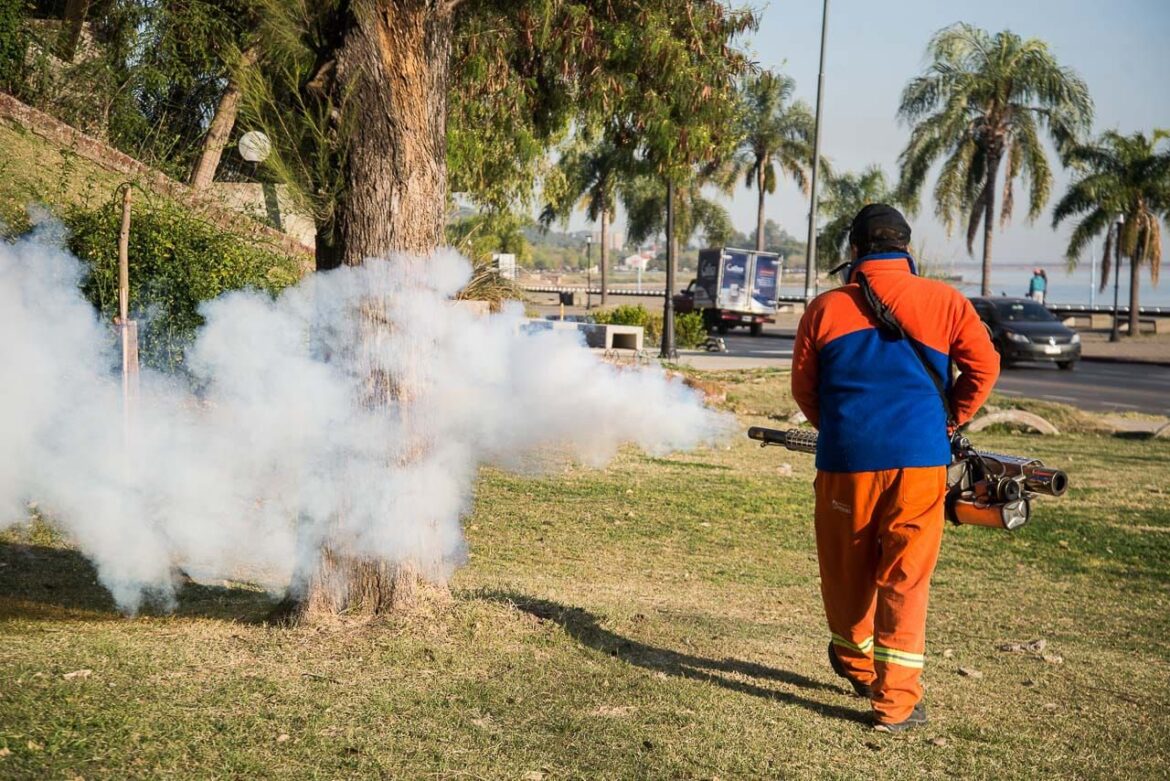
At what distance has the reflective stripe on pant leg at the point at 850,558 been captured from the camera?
4719mm

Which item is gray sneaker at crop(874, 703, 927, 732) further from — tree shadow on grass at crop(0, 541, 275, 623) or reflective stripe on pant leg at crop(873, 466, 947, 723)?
tree shadow on grass at crop(0, 541, 275, 623)

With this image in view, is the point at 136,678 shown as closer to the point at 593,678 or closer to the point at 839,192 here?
the point at 593,678

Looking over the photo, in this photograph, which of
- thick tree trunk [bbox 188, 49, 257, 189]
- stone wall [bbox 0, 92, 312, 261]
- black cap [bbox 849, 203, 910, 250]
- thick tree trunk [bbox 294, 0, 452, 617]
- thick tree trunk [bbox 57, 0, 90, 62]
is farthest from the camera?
thick tree trunk [bbox 57, 0, 90, 62]

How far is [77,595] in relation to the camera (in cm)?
640

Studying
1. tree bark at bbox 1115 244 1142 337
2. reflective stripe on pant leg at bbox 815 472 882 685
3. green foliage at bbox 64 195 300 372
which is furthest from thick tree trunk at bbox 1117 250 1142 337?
reflective stripe on pant leg at bbox 815 472 882 685

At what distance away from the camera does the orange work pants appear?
15.2 feet

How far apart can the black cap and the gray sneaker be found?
2.01m

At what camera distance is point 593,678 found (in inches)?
198

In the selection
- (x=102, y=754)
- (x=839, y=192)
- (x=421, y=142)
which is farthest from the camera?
(x=839, y=192)

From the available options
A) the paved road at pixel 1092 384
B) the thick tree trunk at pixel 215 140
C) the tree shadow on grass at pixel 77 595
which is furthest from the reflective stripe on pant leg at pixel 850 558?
the paved road at pixel 1092 384

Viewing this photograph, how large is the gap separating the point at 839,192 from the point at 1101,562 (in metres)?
40.4

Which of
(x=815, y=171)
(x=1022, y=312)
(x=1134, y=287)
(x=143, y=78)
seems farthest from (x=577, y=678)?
(x=1134, y=287)

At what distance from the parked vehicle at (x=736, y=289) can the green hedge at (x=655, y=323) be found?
7.10 meters

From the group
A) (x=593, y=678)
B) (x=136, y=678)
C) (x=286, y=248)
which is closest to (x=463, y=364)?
(x=593, y=678)
